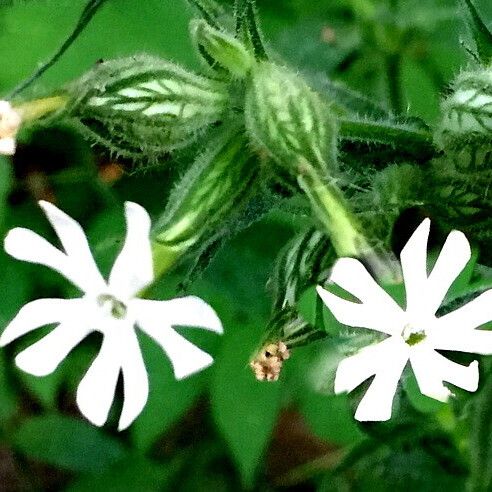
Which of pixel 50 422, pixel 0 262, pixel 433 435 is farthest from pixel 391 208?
pixel 50 422

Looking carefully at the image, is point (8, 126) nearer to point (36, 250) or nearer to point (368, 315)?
point (36, 250)

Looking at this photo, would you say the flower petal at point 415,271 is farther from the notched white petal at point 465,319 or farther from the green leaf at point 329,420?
the green leaf at point 329,420

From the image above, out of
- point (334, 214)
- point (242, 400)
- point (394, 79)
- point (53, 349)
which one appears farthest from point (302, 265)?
point (394, 79)

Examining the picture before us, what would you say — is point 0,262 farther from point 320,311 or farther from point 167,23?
point 320,311

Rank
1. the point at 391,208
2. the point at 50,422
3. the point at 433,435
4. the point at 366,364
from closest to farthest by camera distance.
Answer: the point at 366,364 < the point at 391,208 < the point at 433,435 < the point at 50,422

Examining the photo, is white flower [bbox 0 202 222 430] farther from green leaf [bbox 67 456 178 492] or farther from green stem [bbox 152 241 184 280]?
green leaf [bbox 67 456 178 492]

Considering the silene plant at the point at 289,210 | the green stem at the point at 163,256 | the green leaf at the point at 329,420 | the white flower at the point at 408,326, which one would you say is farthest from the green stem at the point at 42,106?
the green leaf at the point at 329,420
